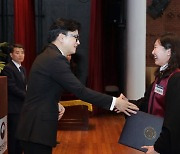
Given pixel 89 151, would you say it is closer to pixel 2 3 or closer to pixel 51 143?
pixel 51 143

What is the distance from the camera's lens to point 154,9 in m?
5.98

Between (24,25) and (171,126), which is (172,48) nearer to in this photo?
(171,126)

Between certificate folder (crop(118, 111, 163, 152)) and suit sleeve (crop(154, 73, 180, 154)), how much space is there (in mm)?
289

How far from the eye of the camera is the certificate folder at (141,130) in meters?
1.83

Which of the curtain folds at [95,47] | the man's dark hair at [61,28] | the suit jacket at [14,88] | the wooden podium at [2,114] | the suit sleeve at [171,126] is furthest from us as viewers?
the curtain folds at [95,47]

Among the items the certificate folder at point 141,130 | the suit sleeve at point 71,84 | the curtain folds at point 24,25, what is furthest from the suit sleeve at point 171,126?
the curtain folds at point 24,25

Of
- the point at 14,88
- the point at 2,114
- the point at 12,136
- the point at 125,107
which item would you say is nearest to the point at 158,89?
the point at 125,107

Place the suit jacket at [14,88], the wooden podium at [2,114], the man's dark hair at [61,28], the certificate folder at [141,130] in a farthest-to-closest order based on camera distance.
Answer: the suit jacket at [14,88], the wooden podium at [2,114], the man's dark hair at [61,28], the certificate folder at [141,130]

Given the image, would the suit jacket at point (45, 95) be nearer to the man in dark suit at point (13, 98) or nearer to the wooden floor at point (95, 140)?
the man in dark suit at point (13, 98)

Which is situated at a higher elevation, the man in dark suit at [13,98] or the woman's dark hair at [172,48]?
the woman's dark hair at [172,48]

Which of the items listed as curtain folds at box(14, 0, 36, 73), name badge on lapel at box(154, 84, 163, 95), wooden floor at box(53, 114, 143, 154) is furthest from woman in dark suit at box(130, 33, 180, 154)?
curtain folds at box(14, 0, 36, 73)

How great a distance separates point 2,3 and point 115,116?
11.6 ft

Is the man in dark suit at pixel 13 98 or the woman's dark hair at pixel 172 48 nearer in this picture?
the woman's dark hair at pixel 172 48

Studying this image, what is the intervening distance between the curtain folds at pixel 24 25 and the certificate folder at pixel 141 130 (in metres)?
5.41
